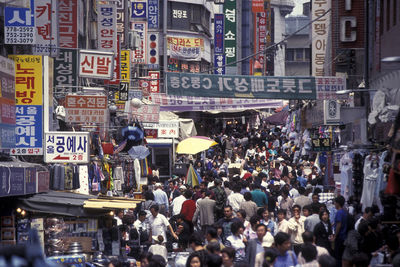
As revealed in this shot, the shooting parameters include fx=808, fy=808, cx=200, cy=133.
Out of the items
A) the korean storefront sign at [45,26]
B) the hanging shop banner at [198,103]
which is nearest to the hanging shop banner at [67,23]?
the korean storefront sign at [45,26]

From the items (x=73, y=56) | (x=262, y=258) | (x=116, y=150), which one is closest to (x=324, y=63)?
(x=116, y=150)

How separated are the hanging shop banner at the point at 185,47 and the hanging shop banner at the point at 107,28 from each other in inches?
1175

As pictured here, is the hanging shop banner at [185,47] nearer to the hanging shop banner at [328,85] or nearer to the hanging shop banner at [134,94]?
the hanging shop banner at [134,94]

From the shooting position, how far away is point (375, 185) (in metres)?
15.0

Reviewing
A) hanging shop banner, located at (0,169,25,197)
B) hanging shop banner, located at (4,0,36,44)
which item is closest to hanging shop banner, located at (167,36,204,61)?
hanging shop banner, located at (4,0,36,44)

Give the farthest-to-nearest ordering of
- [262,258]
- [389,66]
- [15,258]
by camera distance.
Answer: [389,66] < [262,258] < [15,258]

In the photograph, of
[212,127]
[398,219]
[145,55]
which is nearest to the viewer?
[398,219]

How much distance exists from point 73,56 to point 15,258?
17.4 metres

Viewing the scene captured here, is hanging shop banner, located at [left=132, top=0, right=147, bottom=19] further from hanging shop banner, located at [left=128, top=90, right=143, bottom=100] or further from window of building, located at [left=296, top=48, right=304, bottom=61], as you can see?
window of building, located at [left=296, top=48, right=304, bottom=61]

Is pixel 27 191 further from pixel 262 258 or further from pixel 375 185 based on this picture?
pixel 375 185

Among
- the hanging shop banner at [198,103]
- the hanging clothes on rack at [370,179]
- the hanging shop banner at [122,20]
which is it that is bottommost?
the hanging clothes on rack at [370,179]

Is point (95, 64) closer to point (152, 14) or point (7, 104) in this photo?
point (7, 104)

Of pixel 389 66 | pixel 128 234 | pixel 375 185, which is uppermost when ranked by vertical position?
pixel 389 66

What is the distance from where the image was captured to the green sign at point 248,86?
2178cm
